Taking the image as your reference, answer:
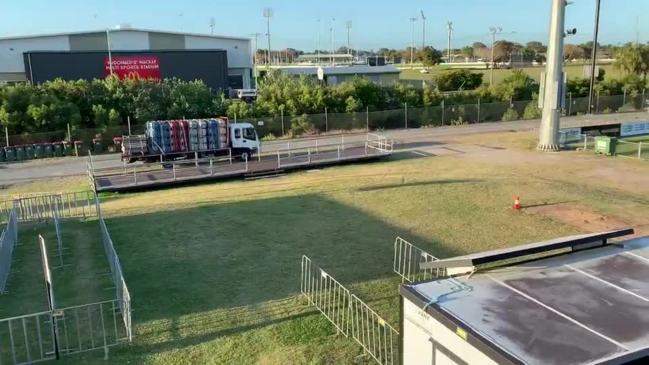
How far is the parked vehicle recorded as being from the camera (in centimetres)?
2852

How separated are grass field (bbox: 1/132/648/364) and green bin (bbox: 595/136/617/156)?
10.9 ft

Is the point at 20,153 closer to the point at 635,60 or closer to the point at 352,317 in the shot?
the point at 352,317

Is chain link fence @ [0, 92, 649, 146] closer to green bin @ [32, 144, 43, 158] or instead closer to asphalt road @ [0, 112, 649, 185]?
green bin @ [32, 144, 43, 158]

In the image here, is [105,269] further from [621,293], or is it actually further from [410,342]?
[621,293]

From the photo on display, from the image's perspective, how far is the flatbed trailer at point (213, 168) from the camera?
24.4 metres

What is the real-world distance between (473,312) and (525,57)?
149718 millimetres

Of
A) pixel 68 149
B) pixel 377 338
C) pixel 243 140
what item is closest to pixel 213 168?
pixel 243 140

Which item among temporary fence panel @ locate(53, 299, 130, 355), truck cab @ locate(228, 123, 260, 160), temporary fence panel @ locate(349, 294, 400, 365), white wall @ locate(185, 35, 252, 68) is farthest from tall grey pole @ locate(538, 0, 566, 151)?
white wall @ locate(185, 35, 252, 68)

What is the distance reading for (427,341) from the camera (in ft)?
18.6

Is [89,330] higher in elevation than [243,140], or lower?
lower

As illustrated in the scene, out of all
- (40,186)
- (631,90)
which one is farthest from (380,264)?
(631,90)

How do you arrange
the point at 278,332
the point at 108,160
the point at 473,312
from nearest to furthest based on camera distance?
the point at 473,312, the point at 278,332, the point at 108,160

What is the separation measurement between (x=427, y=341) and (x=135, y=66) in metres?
63.5

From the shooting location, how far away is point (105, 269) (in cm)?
1331
